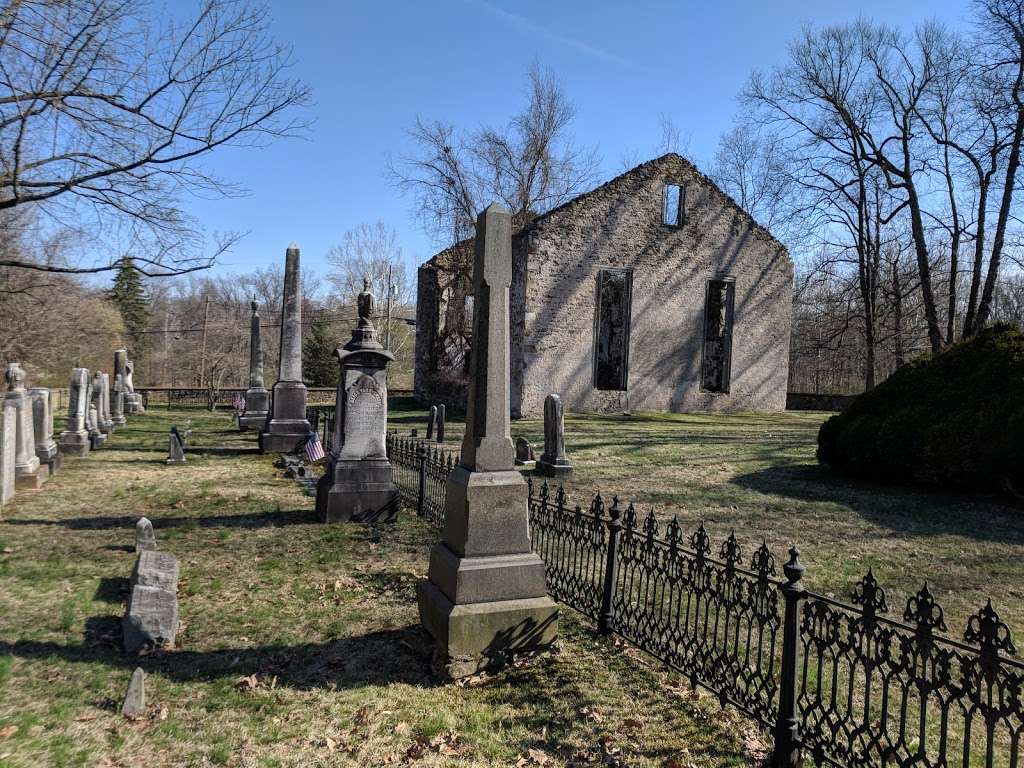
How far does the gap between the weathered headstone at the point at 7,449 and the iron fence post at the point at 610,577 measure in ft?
27.5

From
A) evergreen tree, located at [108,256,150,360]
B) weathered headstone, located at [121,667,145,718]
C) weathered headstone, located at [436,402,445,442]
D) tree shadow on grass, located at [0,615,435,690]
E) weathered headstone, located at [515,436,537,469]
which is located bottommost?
A: tree shadow on grass, located at [0,615,435,690]

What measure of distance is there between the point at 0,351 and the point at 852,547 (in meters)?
27.2

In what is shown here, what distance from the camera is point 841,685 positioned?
15.3 ft

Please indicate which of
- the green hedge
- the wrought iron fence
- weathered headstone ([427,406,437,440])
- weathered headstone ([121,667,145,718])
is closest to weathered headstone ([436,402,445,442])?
weathered headstone ([427,406,437,440])

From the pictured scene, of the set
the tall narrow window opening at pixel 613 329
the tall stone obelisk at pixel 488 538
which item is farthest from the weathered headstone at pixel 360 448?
the tall narrow window opening at pixel 613 329

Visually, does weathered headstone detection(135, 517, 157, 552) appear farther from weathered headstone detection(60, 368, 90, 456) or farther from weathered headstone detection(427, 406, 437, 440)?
weathered headstone detection(427, 406, 437, 440)

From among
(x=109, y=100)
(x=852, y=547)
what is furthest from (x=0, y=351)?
(x=852, y=547)

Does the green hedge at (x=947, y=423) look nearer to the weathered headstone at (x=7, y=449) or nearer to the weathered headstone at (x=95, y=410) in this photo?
the weathered headstone at (x=7, y=449)

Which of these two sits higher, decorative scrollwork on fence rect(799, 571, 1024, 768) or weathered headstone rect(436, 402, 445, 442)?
weathered headstone rect(436, 402, 445, 442)

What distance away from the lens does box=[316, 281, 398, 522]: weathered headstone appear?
9.02 m

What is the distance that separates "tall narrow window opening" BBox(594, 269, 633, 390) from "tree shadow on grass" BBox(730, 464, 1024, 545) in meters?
12.7

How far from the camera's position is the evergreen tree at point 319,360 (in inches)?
1631

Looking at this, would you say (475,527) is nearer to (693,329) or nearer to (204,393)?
(693,329)

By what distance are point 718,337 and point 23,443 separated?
24.5 metres
